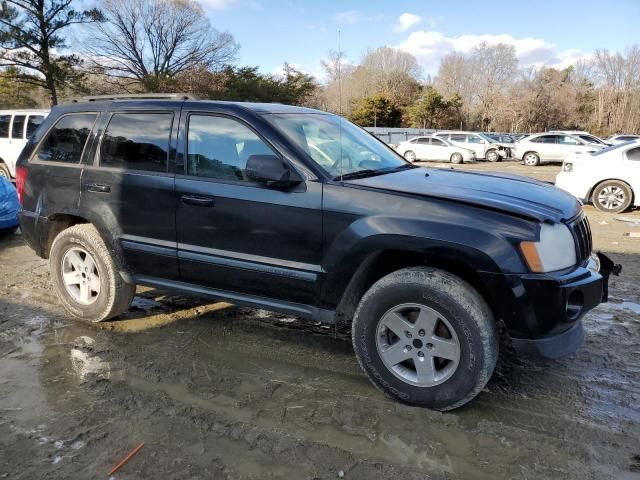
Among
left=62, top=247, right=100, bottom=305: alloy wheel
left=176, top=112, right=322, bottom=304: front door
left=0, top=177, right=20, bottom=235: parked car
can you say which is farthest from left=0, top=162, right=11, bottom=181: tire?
left=176, top=112, right=322, bottom=304: front door

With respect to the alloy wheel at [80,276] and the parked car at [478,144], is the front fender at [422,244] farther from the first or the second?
the parked car at [478,144]

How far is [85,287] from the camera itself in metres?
4.34

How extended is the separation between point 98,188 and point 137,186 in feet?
1.39

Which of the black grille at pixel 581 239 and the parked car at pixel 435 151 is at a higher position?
the parked car at pixel 435 151

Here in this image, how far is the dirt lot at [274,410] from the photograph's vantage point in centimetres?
256

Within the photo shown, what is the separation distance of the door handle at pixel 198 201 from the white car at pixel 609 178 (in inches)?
319

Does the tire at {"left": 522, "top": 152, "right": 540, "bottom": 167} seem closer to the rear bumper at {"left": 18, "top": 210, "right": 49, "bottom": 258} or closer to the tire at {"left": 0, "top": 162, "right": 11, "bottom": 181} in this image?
the tire at {"left": 0, "top": 162, "right": 11, "bottom": 181}

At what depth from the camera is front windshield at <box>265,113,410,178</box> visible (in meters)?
3.47

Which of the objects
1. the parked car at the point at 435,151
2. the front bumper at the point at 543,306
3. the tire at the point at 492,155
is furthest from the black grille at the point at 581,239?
the tire at the point at 492,155

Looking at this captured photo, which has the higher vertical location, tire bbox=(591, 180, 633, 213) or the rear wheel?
the rear wheel

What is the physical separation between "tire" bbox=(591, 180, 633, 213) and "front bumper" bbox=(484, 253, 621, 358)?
7.90 metres

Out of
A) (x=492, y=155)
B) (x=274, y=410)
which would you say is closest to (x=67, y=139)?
(x=274, y=410)

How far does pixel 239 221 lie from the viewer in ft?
11.2

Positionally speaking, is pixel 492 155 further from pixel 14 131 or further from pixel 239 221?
pixel 239 221
